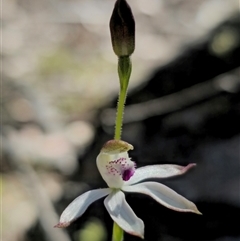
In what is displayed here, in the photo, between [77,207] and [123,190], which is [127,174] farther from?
[77,207]

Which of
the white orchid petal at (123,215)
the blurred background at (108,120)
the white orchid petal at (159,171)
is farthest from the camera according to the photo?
the blurred background at (108,120)

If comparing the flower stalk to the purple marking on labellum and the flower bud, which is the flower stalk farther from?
the purple marking on labellum

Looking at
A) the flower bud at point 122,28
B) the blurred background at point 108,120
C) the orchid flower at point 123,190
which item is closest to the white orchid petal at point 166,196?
the orchid flower at point 123,190

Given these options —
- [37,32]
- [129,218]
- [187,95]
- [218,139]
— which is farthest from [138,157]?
[37,32]

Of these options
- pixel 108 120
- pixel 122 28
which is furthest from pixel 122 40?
pixel 108 120

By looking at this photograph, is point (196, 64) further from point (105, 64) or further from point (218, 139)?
point (105, 64)

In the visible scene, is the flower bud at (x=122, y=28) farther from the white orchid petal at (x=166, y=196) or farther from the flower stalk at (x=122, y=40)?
the white orchid petal at (x=166, y=196)

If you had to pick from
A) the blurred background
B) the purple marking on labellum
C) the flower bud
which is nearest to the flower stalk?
the flower bud
